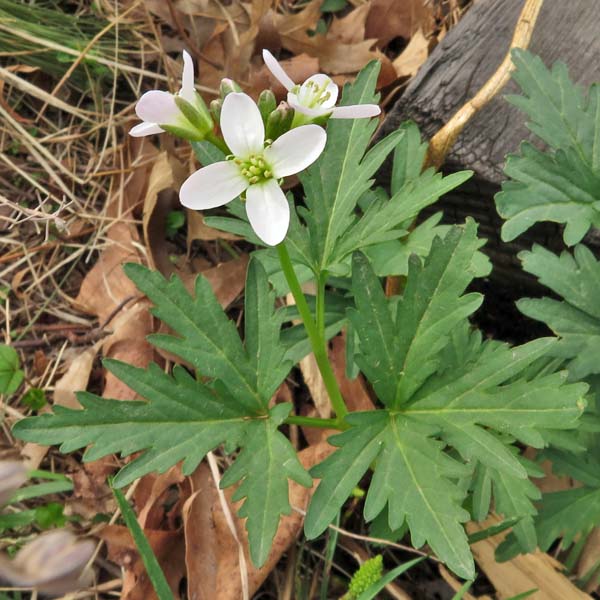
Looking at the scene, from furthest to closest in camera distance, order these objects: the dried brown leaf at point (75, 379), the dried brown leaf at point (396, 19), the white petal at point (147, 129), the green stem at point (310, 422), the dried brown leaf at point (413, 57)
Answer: the dried brown leaf at point (396, 19) → the dried brown leaf at point (413, 57) → the dried brown leaf at point (75, 379) → the green stem at point (310, 422) → the white petal at point (147, 129)

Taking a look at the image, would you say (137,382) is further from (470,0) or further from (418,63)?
(470,0)

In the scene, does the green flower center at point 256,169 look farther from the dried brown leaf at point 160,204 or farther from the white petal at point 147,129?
the dried brown leaf at point 160,204

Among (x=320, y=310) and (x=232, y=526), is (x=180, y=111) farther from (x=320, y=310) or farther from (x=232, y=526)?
(x=232, y=526)

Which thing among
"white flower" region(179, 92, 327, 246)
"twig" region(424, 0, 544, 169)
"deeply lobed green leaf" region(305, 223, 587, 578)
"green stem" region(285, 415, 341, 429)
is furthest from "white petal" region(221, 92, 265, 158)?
"twig" region(424, 0, 544, 169)

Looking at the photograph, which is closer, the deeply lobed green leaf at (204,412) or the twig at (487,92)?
the deeply lobed green leaf at (204,412)

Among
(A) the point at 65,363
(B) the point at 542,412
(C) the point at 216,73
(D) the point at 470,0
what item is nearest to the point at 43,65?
(C) the point at 216,73

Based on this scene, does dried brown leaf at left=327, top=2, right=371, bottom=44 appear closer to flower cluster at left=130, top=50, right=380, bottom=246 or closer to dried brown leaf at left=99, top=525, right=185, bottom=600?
flower cluster at left=130, top=50, right=380, bottom=246

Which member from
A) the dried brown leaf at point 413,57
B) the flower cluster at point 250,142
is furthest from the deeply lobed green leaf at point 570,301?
the dried brown leaf at point 413,57
